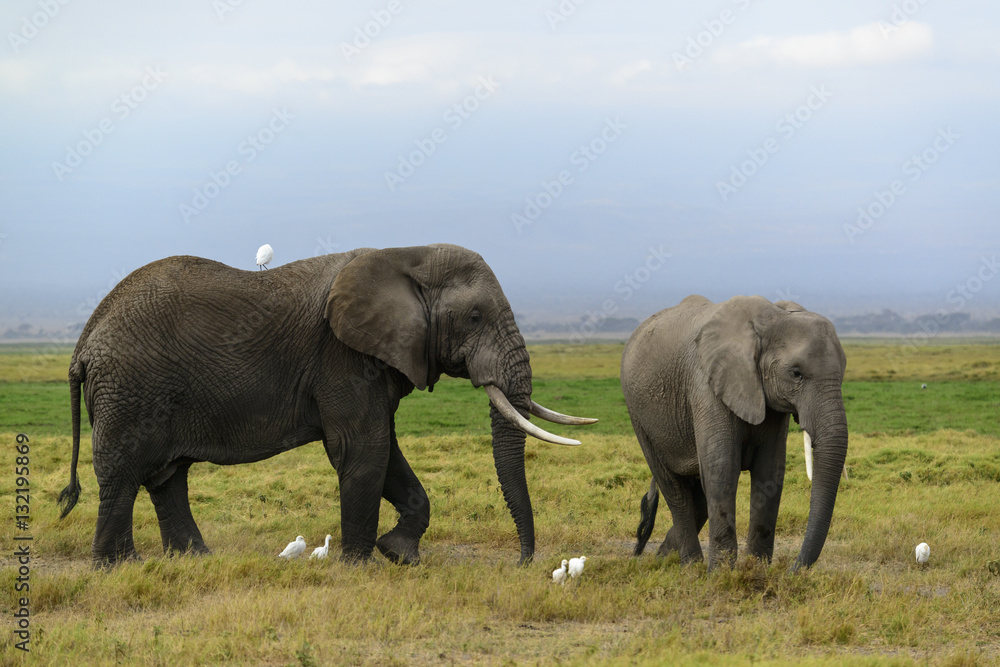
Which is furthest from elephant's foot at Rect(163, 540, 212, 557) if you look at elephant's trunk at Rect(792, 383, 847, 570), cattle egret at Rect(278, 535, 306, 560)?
elephant's trunk at Rect(792, 383, 847, 570)

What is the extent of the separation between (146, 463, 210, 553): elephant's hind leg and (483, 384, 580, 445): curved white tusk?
315 cm

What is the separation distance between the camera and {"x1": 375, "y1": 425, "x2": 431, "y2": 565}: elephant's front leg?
9.67 meters

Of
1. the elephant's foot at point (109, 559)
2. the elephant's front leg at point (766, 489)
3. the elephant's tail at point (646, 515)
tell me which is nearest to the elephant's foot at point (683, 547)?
the elephant's tail at point (646, 515)

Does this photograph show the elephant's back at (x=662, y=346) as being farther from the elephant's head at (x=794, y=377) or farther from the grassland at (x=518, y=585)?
the grassland at (x=518, y=585)

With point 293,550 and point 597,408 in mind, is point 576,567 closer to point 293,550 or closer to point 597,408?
point 293,550

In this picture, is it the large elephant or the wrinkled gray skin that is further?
the large elephant

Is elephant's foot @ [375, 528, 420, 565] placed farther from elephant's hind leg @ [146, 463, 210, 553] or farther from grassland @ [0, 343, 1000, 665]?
elephant's hind leg @ [146, 463, 210, 553]

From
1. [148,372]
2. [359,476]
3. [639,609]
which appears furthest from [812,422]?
[148,372]

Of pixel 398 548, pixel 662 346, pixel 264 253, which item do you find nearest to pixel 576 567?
pixel 398 548

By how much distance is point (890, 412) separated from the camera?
26.7m

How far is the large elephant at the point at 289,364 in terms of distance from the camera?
9039mm

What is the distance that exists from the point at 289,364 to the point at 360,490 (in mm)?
1295

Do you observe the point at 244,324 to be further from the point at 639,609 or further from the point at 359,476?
the point at 639,609

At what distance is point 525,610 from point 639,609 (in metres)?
0.89
